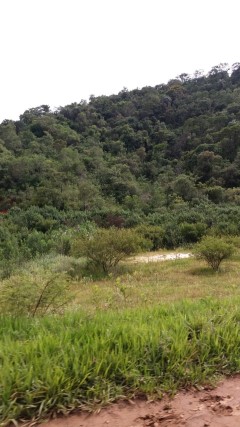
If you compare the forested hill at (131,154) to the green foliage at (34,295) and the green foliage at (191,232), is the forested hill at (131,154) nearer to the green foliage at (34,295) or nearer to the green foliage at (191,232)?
the green foliage at (191,232)

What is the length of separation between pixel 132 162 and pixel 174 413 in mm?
42685

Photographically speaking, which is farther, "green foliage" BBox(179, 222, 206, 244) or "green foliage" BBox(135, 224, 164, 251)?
"green foliage" BBox(179, 222, 206, 244)

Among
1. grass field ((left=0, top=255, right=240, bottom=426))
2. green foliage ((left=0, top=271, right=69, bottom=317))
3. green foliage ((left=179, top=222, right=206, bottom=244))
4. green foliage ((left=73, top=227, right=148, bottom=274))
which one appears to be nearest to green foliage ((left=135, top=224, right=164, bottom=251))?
green foliage ((left=179, top=222, right=206, bottom=244))

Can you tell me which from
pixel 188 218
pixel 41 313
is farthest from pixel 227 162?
pixel 41 313

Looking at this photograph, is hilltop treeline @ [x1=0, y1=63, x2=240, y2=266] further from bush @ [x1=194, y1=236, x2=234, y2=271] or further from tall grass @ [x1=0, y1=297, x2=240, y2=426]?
tall grass @ [x1=0, y1=297, x2=240, y2=426]

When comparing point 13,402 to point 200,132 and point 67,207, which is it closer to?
point 67,207

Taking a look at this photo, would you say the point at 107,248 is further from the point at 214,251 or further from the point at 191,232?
the point at 191,232

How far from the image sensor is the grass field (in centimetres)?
230

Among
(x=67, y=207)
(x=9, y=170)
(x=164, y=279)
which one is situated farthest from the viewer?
(x=9, y=170)

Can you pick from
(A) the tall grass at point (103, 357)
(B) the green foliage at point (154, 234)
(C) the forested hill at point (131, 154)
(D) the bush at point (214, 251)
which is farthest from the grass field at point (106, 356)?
(C) the forested hill at point (131, 154)

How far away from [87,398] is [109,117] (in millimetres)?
56791

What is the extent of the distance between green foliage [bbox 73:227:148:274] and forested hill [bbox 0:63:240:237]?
42.1 feet

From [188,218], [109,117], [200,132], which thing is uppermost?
[109,117]

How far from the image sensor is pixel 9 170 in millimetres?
36531
